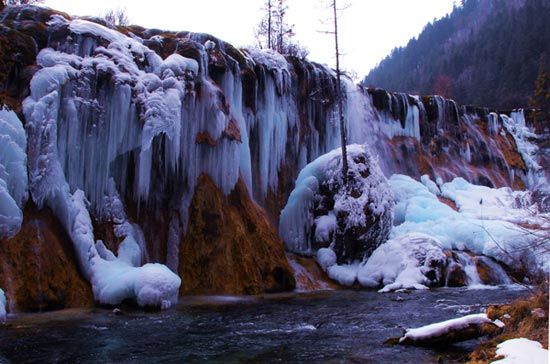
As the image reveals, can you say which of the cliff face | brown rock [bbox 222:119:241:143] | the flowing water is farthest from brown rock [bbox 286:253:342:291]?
brown rock [bbox 222:119:241:143]

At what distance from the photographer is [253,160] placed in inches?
733

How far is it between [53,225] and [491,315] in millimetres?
9466

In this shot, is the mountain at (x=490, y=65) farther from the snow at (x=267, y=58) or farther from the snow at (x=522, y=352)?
the snow at (x=522, y=352)

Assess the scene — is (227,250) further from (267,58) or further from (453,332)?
(267,58)

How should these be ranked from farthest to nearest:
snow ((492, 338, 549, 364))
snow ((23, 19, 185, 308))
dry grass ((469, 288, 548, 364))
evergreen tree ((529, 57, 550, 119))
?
evergreen tree ((529, 57, 550, 119))
snow ((23, 19, 185, 308))
dry grass ((469, 288, 548, 364))
snow ((492, 338, 549, 364))

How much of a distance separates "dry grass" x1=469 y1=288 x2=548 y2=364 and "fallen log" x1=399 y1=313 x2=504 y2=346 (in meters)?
0.25

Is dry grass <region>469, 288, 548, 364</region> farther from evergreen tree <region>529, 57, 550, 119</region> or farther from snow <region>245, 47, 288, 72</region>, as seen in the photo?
evergreen tree <region>529, 57, 550, 119</region>

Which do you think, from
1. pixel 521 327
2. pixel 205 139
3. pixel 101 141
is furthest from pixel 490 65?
pixel 521 327

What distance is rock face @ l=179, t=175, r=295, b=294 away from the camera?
46.2 feet

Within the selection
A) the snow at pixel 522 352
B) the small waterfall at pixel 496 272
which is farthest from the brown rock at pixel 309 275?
the snow at pixel 522 352

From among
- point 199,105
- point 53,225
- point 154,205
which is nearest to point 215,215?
point 154,205

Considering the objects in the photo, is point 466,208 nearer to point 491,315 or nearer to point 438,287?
point 438,287

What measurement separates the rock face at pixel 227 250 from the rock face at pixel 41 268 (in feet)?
10.8

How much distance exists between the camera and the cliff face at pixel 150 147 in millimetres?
11789
